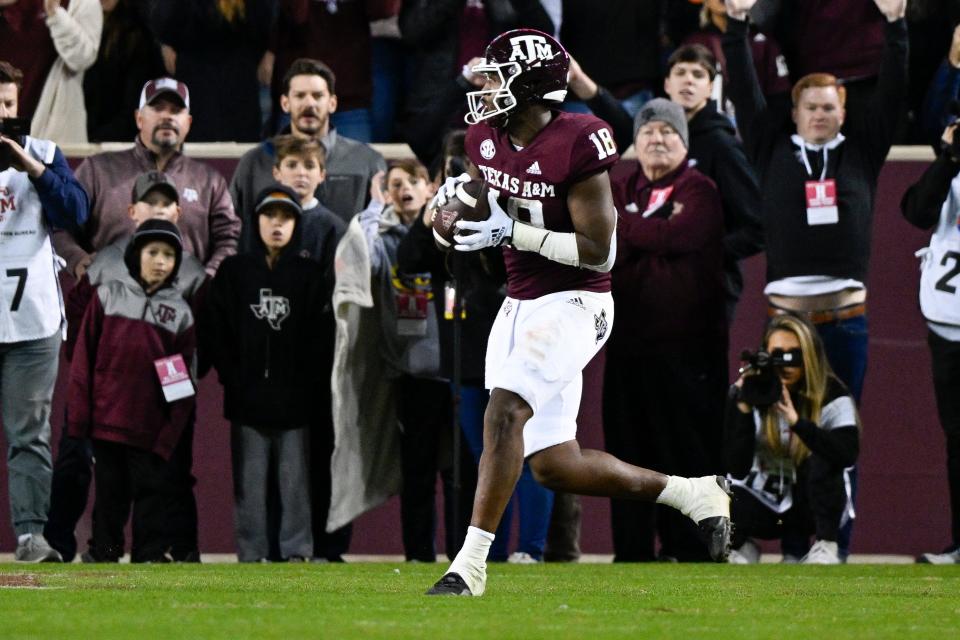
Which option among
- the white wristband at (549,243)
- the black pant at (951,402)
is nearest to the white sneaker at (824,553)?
the black pant at (951,402)

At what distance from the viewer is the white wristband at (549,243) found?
22.0ft

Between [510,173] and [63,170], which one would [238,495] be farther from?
[510,173]

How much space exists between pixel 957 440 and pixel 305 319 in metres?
3.83

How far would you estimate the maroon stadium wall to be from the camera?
1164 cm

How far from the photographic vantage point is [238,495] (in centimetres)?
1012

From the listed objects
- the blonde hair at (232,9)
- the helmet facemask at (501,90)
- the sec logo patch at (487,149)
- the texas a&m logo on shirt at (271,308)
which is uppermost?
the blonde hair at (232,9)

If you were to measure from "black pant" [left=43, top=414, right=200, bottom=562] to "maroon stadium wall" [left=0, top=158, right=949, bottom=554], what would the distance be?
1.36m

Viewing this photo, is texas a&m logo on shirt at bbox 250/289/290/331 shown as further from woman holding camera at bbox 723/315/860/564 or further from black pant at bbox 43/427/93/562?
woman holding camera at bbox 723/315/860/564

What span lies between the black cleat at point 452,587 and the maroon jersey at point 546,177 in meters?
1.20

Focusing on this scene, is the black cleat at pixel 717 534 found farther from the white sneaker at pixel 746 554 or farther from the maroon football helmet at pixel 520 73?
the white sneaker at pixel 746 554

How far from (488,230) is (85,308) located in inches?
167

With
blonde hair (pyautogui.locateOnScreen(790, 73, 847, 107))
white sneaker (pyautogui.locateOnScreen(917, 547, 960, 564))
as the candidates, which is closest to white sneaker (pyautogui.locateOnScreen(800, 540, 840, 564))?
white sneaker (pyautogui.locateOnScreen(917, 547, 960, 564))

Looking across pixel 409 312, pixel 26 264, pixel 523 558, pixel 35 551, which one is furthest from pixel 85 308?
pixel 523 558

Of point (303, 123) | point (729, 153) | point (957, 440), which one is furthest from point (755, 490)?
point (303, 123)
